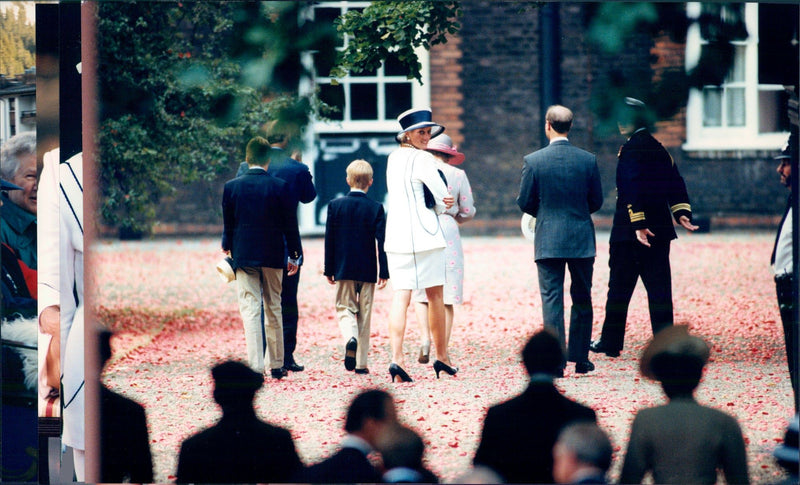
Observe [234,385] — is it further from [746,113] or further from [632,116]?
[746,113]

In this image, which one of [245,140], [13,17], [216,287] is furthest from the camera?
[216,287]

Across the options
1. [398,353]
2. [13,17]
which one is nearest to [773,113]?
[398,353]

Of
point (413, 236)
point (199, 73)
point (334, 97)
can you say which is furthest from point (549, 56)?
point (199, 73)

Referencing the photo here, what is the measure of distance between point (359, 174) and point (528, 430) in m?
1.50

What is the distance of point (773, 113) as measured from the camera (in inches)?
191

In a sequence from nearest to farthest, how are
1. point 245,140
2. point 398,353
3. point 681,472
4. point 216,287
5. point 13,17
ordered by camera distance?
point 681,472, point 13,17, point 245,140, point 398,353, point 216,287

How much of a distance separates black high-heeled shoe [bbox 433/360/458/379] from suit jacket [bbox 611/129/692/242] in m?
1.06

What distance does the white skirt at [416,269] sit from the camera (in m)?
5.54

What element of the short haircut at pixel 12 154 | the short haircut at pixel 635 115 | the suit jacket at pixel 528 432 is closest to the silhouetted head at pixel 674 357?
the suit jacket at pixel 528 432

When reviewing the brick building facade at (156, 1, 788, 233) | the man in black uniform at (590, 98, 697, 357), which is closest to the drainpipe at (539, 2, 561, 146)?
the brick building facade at (156, 1, 788, 233)

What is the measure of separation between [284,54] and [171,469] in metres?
→ 1.95

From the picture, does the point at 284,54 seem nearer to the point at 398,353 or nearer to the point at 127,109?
the point at 127,109

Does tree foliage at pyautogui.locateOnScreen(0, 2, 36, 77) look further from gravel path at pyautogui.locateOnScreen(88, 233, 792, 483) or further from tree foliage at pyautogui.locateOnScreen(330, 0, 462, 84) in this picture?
tree foliage at pyautogui.locateOnScreen(330, 0, 462, 84)

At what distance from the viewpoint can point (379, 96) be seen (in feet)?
16.2
